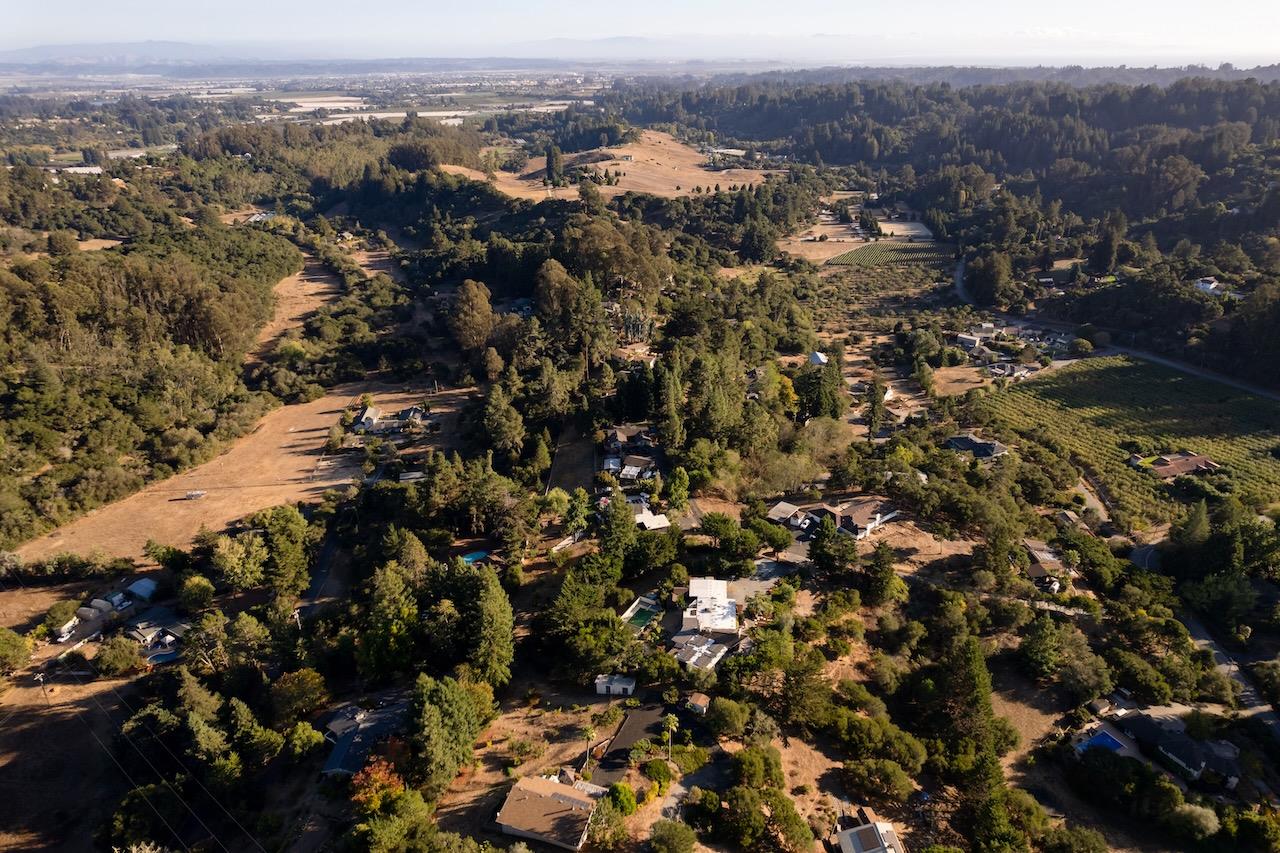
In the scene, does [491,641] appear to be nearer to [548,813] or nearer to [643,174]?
[548,813]

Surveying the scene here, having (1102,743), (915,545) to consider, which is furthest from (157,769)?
(1102,743)

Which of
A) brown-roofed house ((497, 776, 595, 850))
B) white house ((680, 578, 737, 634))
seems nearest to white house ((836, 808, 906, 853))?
brown-roofed house ((497, 776, 595, 850))

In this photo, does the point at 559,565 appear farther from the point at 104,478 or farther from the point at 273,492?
the point at 104,478

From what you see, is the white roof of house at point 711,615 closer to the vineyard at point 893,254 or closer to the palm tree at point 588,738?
the palm tree at point 588,738

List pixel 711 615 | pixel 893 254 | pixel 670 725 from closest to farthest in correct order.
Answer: pixel 670 725, pixel 711 615, pixel 893 254

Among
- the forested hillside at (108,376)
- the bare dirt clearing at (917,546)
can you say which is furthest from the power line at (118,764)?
the bare dirt clearing at (917,546)

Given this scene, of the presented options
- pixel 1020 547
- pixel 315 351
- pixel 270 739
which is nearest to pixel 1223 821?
pixel 1020 547

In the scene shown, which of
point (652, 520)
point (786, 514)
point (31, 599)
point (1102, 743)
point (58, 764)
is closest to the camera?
point (1102, 743)
